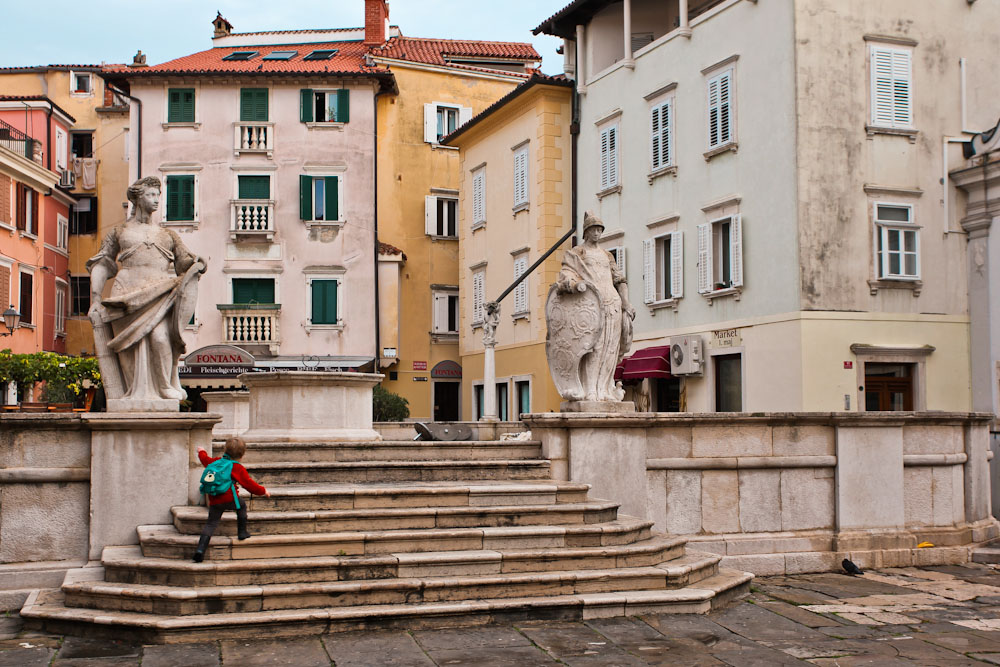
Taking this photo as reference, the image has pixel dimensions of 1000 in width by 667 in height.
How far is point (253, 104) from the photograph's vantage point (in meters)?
37.5

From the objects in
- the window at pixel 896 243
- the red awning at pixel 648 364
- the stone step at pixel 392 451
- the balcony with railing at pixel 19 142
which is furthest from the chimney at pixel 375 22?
the stone step at pixel 392 451

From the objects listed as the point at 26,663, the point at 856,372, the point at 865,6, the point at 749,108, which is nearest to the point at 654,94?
the point at 749,108

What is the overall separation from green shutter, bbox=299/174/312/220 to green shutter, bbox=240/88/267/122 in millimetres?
2571

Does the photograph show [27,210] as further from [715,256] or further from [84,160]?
[715,256]

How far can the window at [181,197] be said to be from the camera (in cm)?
3694

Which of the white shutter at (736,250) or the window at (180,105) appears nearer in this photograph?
the white shutter at (736,250)

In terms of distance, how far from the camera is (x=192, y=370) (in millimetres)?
34188

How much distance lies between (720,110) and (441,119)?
640 inches

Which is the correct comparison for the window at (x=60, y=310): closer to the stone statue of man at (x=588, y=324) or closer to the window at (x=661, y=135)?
the window at (x=661, y=135)

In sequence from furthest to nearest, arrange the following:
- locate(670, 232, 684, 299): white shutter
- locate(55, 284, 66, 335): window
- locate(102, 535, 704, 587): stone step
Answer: locate(55, 284, 66, 335): window → locate(670, 232, 684, 299): white shutter → locate(102, 535, 704, 587): stone step

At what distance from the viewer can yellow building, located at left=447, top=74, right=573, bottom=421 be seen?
30.5 m

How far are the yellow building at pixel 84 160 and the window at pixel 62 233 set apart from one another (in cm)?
26

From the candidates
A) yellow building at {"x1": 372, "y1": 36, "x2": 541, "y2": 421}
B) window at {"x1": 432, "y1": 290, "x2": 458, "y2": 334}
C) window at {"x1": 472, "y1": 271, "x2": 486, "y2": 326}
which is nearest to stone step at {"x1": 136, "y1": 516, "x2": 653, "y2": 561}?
window at {"x1": 472, "y1": 271, "x2": 486, "y2": 326}

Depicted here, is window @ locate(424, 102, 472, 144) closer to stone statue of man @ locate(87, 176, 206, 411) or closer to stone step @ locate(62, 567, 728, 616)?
stone statue of man @ locate(87, 176, 206, 411)
